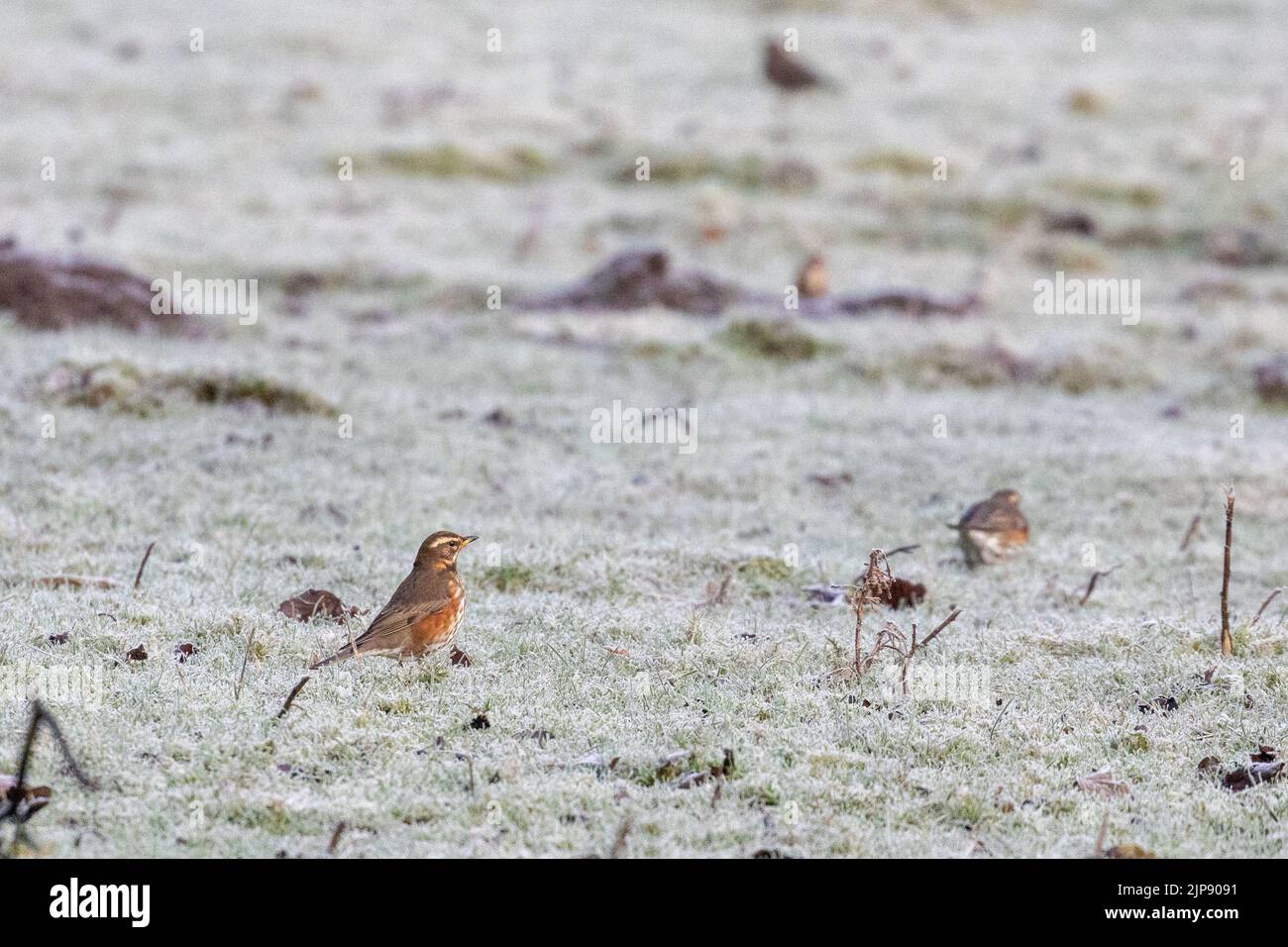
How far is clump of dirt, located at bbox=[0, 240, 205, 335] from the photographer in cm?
1728

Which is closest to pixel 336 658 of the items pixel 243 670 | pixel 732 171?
pixel 243 670

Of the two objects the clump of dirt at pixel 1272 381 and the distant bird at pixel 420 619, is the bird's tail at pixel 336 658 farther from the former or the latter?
the clump of dirt at pixel 1272 381

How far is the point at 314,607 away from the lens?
8875 millimetres

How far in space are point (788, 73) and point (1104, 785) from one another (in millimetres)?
28990

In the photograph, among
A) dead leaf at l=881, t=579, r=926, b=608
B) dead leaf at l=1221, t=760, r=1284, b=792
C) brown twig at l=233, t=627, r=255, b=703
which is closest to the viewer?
dead leaf at l=1221, t=760, r=1284, b=792

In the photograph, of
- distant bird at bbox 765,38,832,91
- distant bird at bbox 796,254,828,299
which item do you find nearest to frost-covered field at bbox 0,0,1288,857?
distant bird at bbox 765,38,832,91

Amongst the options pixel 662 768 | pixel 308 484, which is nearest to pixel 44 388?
pixel 308 484

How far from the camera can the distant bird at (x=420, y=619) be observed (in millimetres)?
7746

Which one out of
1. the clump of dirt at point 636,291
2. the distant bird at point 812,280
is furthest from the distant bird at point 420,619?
the distant bird at point 812,280

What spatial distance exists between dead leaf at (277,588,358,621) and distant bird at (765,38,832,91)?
26907mm

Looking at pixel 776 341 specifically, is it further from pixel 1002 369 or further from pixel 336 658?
pixel 336 658

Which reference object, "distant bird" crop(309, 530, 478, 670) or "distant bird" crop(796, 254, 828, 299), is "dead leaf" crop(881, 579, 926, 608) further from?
"distant bird" crop(796, 254, 828, 299)

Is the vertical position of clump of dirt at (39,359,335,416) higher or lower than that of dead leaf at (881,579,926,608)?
higher

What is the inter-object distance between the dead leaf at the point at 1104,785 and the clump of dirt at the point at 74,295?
44.7 feet
